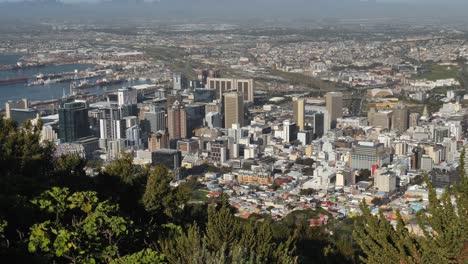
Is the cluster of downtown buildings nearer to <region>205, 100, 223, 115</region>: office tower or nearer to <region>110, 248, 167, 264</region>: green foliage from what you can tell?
<region>205, 100, 223, 115</region>: office tower

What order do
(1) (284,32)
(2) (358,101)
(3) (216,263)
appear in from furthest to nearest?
1. (1) (284,32)
2. (2) (358,101)
3. (3) (216,263)

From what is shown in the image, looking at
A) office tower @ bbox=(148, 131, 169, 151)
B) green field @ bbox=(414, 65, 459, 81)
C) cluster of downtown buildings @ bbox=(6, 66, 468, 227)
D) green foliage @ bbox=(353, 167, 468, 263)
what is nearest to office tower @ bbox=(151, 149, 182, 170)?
cluster of downtown buildings @ bbox=(6, 66, 468, 227)

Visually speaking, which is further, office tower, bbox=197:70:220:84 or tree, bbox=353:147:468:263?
office tower, bbox=197:70:220:84

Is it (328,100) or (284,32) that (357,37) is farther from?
(328,100)

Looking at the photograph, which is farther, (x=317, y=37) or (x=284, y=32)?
(x=284, y=32)

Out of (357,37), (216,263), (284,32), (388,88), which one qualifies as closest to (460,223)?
(216,263)

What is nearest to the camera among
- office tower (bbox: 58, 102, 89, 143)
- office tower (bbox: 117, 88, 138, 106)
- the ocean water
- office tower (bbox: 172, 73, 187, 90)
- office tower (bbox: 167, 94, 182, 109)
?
office tower (bbox: 58, 102, 89, 143)

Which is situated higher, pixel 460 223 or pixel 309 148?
pixel 460 223
